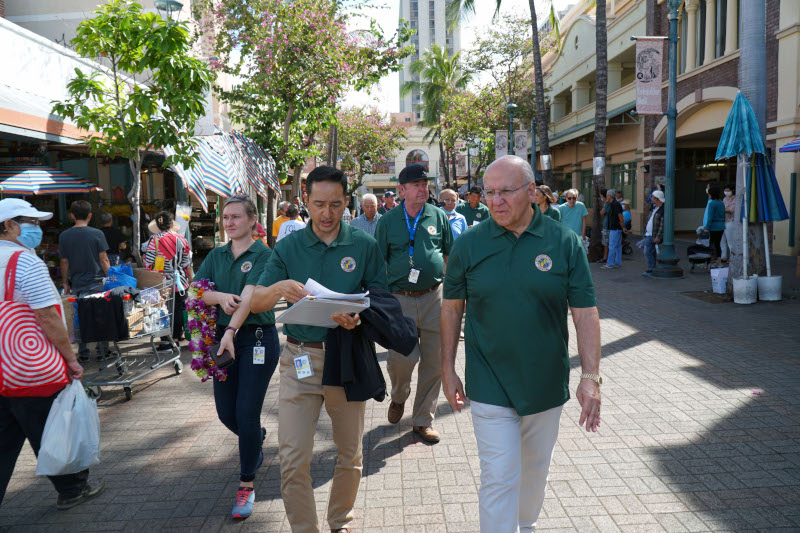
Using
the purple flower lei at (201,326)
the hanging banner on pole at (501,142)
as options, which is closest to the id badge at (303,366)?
the purple flower lei at (201,326)

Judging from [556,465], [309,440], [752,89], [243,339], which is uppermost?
[752,89]

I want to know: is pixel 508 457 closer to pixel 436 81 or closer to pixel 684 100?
pixel 684 100

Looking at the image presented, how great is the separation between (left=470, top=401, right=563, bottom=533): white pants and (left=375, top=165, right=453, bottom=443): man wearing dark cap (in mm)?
2090

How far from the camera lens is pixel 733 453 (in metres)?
4.55

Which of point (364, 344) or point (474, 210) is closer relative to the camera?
point (364, 344)

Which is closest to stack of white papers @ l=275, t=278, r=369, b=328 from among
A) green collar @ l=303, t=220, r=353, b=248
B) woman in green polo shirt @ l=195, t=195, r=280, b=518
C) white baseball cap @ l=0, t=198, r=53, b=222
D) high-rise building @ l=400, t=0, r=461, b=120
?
green collar @ l=303, t=220, r=353, b=248

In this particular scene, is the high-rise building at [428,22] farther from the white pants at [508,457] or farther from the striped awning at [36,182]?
the white pants at [508,457]

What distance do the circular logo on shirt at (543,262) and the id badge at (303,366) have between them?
4.16 feet

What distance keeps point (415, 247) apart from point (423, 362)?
0.96 meters

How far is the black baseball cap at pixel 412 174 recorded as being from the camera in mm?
5266

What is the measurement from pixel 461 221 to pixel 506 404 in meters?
4.92

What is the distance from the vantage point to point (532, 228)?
9.63 ft

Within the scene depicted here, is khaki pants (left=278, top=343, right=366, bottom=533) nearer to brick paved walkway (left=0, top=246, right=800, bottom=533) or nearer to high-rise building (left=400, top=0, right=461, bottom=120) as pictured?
brick paved walkway (left=0, top=246, right=800, bottom=533)

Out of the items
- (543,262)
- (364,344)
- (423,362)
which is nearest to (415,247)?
(423,362)
